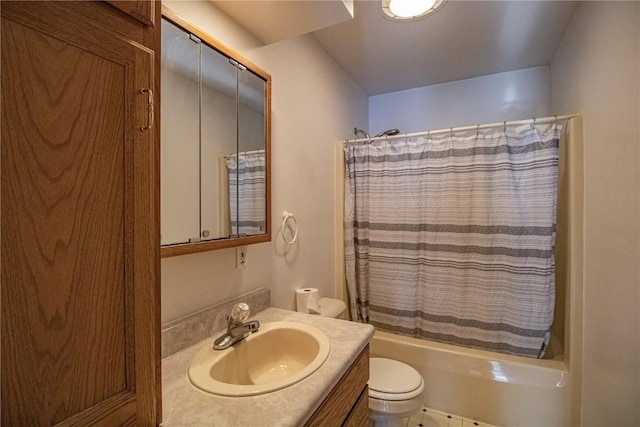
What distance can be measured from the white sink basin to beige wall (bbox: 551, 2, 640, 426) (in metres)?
1.23

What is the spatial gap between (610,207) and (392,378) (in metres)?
1.35

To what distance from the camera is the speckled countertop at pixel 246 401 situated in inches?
26.0

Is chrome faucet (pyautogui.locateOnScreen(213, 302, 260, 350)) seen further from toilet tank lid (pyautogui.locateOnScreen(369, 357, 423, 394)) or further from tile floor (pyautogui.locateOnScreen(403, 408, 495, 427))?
tile floor (pyautogui.locateOnScreen(403, 408, 495, 427))

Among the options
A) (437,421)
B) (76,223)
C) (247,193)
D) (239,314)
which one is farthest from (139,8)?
(437,421)

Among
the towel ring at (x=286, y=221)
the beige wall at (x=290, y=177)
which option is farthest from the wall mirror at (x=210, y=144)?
the towel ring at (x=286, y=221)

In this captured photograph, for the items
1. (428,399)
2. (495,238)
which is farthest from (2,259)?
(428,399)

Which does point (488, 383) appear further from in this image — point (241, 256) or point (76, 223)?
point (76, 223)

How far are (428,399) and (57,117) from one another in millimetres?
2301

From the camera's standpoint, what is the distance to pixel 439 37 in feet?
6.31

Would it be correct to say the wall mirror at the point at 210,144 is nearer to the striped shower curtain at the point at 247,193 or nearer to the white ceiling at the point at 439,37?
the striped shower curtain at the point at 247,193

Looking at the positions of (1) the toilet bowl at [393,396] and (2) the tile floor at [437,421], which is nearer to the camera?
(1) the toilet bowl at [393,396]

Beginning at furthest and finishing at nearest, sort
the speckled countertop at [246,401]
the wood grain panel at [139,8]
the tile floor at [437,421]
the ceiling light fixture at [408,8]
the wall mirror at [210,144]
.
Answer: the tile floor at [437,421] → the ceiling light fixture at [408,8] → the wall mirror at [210,144] → the speckled countertop at [246,401] → the wood grain panel at [139,8]

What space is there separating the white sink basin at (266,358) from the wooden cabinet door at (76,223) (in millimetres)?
384

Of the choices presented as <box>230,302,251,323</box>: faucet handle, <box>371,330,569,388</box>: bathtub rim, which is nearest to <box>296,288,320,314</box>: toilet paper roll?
<box>230,302,251,323</box>: faucet handle
